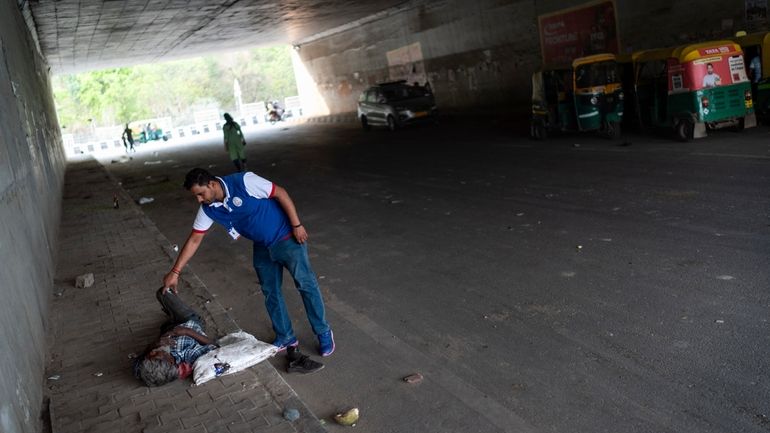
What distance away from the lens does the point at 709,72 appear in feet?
43.7

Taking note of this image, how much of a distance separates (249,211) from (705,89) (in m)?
11.5

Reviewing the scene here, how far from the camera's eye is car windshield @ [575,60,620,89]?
1535 centimetres

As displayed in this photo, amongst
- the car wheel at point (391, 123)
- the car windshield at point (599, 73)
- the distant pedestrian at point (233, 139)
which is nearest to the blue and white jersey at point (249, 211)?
the car windshield at point (599, 73)

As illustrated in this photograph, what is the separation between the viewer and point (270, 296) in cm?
551

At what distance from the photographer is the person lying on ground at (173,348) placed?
4.88 m

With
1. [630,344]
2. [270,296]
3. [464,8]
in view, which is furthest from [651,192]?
[464,8]

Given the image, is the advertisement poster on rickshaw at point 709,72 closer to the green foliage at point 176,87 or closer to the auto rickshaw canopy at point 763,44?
the auto rickshaw canopy at point 763,44

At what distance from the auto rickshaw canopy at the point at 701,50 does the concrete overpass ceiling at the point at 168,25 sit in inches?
609

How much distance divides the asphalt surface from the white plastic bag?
219mm

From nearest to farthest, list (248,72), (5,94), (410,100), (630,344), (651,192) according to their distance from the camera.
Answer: (630,344) → (5,94) → (651,192) → (410,100) → (248,72)

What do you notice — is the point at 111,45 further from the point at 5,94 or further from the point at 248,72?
the point at 248,72

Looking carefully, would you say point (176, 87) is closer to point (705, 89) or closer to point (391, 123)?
point (391, 123)

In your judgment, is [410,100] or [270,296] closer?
[270,296]

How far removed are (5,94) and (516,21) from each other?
1980cm
